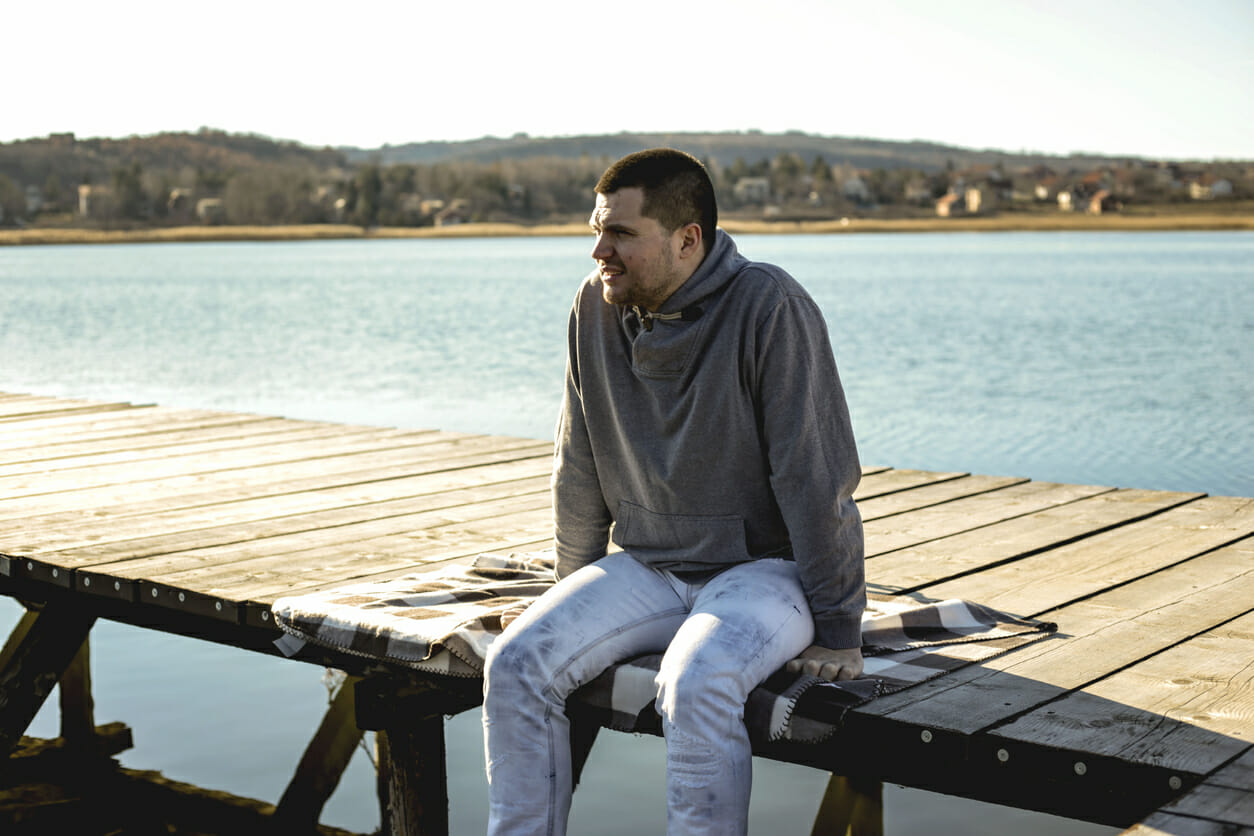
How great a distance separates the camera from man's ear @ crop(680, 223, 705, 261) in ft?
9.26

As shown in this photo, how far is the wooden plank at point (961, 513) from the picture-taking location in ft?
14.6

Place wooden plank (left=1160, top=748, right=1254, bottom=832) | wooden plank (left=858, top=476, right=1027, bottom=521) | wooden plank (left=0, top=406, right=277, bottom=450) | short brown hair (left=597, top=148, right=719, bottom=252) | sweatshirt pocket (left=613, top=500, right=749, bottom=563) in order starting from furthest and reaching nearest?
wooden plank (left=0, top=406, right=277, bottom=450), wooden plank (left=858, top=476, right=1027, bottom=521), sweatshirt pocket (left=613, top=500, right=749, bottom=563), short brown hair (left=597, top=148, right=719, bottom=252), wooden plank (left=1160, top=748, right=1254, bottom=832)

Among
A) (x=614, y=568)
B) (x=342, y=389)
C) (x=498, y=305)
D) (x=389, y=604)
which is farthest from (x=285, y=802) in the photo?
(x=498, y=305)

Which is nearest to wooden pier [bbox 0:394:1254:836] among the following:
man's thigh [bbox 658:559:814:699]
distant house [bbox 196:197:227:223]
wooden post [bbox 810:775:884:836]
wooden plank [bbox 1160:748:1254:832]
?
wooden plank [bbox 1160:748:1254:832]

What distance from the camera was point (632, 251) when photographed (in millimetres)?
2801

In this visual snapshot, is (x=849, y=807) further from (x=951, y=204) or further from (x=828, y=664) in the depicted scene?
(x=951, y=204)

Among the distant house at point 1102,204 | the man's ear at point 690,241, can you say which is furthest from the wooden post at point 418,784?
the distant house at point 1102,204

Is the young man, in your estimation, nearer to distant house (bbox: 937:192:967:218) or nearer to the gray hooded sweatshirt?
the gray hooded sweatshirt

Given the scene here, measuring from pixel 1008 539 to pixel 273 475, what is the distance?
304 cm

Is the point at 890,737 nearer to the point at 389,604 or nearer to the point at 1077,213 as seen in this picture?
the point at 389,604

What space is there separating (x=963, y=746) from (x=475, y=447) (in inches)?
168

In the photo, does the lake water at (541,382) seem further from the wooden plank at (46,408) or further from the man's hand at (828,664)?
the man's hand at (828,664)

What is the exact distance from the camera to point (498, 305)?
32.3 m

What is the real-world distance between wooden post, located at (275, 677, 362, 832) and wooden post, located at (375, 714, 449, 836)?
4.03 feet
